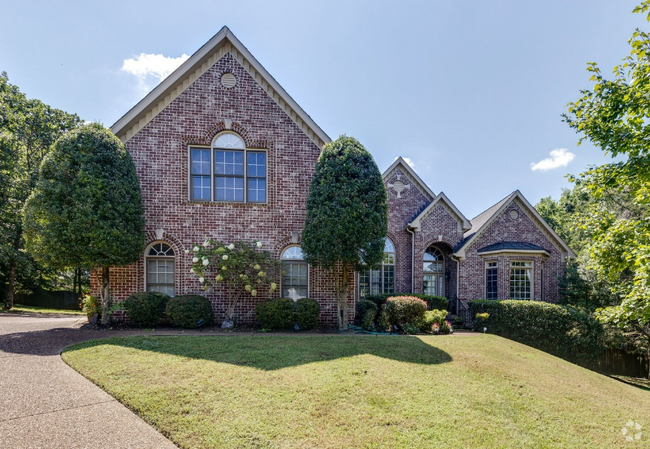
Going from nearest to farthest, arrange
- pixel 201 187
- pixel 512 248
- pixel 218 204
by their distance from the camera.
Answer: pixel 218 204, pixel 201 187, pixel 512 248

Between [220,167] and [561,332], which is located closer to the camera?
[220,167]

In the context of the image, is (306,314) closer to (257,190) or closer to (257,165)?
(257,190)

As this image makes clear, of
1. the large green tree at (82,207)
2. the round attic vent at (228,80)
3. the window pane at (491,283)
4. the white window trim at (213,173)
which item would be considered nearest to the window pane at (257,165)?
the white window trim at (213,173)

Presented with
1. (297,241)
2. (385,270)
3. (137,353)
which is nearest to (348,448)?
(137,353)

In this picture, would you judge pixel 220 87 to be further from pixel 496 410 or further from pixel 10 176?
pixel 10 176

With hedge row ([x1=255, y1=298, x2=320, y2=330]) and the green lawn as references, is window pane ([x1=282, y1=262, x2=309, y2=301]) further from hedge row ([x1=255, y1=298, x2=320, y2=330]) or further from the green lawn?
the green lawn

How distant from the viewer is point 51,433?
353 cm

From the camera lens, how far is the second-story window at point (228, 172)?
10.9m

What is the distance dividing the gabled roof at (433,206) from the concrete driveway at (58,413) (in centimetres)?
1395

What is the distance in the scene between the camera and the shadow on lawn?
20.8 ft

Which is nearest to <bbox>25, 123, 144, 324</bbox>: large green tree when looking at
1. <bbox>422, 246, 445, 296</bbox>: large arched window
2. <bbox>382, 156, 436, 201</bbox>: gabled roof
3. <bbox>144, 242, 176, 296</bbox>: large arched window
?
<bbox>144, 242, 176, 296</bbox>: large arched window

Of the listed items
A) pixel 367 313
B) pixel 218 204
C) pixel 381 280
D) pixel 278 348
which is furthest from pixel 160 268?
pixel 381 280

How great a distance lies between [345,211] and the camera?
952 cm

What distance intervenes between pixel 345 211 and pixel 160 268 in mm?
6760
